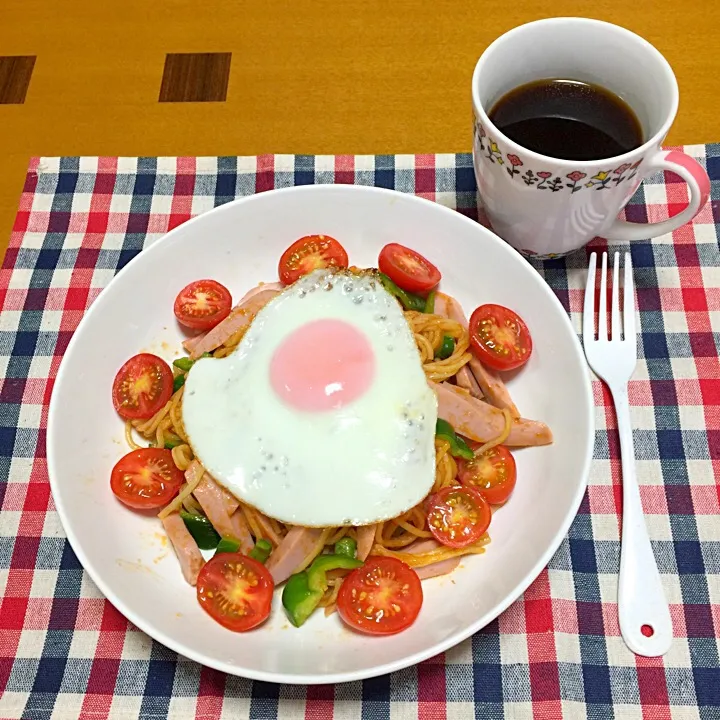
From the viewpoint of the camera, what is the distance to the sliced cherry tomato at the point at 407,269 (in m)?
2.88

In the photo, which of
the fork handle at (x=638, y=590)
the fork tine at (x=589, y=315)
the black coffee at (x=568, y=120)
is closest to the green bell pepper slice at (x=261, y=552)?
the fork handle at (x=638, y=590)

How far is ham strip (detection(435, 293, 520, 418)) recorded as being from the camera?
2.74 metres

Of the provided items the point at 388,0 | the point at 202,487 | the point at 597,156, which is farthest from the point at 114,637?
the point at 388,0

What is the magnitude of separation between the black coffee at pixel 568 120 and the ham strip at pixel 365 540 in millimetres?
1502

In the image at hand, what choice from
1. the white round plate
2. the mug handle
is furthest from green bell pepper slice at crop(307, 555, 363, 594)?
the mug handle

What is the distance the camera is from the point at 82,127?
12.5 feet

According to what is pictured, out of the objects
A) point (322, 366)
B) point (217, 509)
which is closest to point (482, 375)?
point (322, 366)

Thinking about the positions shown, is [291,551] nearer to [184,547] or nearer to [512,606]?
[184,547]

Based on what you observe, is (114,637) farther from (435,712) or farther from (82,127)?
(82,127)

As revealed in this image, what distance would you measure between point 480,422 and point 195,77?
2549mm

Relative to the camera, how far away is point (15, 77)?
157 inches

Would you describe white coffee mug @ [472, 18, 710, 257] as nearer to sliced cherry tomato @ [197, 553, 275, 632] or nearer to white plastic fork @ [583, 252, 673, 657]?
white plastic fork @ [583, 252, 673, 657]

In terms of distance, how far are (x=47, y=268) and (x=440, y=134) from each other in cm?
200

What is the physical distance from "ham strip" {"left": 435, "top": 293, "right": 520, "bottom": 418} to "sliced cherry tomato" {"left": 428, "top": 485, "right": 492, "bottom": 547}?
39 centimetres
